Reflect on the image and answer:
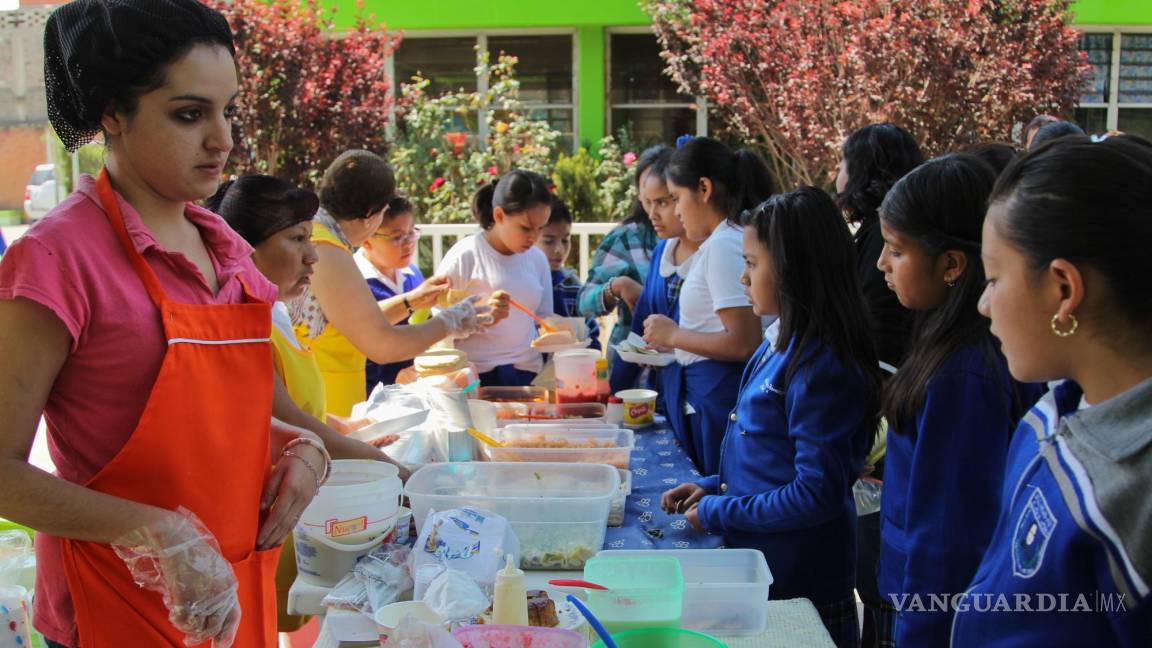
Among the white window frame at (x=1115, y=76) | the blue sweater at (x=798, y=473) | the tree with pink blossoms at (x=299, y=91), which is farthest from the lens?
the white window frame at (x=1115, y=76)

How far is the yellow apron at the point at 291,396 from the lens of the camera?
7.88 ft

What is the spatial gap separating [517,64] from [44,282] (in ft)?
32.8

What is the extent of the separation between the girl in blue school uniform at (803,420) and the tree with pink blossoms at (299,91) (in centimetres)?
634

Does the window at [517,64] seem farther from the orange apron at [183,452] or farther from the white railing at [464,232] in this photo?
the orange apron at [183,452]

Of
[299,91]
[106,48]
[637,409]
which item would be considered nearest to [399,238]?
[637,409]

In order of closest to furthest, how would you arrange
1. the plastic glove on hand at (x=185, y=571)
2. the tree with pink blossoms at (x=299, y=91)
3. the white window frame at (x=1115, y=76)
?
the plastic glove on hand at (x=185, y=571) → the tree with pink blossoms at (x=299, y=91) → the white window frame at (x=1115, y=76)

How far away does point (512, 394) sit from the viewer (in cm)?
347

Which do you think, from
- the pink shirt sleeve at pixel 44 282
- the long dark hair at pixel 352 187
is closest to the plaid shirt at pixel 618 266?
the long dark hair at pixel 352 187

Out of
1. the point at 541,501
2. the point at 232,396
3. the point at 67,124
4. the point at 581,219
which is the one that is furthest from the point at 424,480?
the point at 581,219

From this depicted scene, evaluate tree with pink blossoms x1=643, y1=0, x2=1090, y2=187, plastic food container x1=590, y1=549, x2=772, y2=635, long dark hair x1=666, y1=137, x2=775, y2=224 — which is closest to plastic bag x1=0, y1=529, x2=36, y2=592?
plastic food container x1=590, y1=549, x2=772, y2=635

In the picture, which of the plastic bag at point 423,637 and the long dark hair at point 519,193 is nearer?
the plastic bag at point 423,637

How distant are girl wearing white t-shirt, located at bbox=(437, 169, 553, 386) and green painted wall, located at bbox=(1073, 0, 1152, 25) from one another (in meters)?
8.56

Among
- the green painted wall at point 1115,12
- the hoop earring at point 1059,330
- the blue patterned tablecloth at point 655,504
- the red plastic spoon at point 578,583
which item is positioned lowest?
the blue patterned tablecloth at point 655,504

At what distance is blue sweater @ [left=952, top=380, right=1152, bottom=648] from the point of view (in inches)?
42.8
